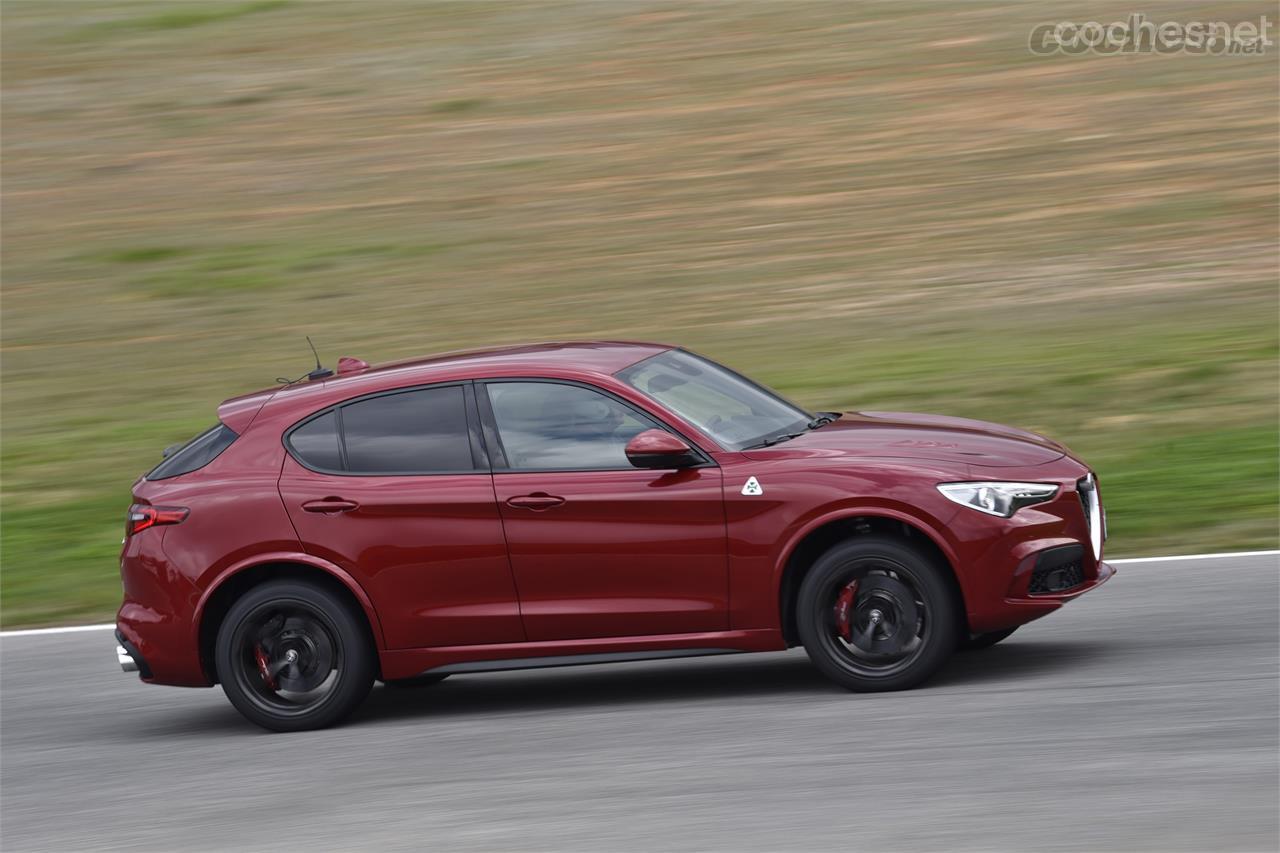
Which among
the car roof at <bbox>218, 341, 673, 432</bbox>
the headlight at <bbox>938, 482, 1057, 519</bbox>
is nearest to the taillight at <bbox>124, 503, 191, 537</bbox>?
the car roof at <bbox>218, 341, 673, 432</bbox>

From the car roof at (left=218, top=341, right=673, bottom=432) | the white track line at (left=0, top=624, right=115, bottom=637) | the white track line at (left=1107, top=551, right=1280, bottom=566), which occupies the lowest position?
the white track line at (left=0, top=624, right=115, bottom=637)

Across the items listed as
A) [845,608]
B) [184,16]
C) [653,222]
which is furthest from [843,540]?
[184,16]

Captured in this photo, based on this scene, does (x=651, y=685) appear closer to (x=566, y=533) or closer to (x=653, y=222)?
(x=566, y=533)

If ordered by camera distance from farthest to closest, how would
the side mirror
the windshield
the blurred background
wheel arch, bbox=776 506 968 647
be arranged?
the blurred background < the windshield < the side mirror < wheel arch, bbox=776 506 968 647

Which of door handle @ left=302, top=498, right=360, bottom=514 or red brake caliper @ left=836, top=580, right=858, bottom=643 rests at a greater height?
door handle @ left=302, top=498, right=360, bottom=514

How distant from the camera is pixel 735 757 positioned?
Result: 6918mm

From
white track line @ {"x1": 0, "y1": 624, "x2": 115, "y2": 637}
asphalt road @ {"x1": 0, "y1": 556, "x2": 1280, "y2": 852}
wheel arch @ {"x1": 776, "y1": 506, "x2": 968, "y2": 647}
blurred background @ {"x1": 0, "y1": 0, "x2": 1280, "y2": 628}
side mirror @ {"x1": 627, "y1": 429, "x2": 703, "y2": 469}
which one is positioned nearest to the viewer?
asphalt road @ {"x1": 0, "y1": 556, "x2": 1280, "y2": 852}

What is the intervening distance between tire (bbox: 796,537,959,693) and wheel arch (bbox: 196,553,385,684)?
1990 mm

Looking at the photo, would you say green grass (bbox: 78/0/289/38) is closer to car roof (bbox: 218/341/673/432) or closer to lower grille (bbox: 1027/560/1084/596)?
car roof (bbox: 218/341/673/432)

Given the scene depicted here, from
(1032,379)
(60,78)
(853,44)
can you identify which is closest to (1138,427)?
(1032,379)

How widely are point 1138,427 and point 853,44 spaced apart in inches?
541

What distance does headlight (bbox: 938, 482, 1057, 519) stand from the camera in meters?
7.34

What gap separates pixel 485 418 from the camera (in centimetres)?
795
